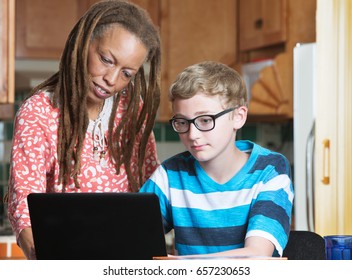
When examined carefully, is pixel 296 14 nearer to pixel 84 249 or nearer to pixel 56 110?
pixel 56 110

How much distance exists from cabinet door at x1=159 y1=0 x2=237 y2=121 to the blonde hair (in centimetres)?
236

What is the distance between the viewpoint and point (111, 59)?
1.54m

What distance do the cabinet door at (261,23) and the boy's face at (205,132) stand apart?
2.27 metres

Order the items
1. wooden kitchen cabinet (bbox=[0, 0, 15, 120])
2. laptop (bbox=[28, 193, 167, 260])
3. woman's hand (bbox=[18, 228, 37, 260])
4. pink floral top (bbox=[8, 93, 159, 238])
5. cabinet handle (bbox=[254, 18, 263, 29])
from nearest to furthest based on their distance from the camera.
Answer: laptop (bbox=[28, 193, 167, 260]) < woman's hand (bbox=[18, 228, 37, 260]) < pink floral top (bbox=[8, 93, 159, 238]) < wooden kitchen cabinet (bbox=[0, 0, 15, 120]) < cabinet handle (bbox=[254, 18, 263, 29])

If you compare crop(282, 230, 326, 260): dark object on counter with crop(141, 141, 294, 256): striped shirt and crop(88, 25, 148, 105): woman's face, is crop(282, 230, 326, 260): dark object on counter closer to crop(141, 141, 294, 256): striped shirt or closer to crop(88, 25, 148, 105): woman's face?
crop(141, 141, 294, 256): striped shirt

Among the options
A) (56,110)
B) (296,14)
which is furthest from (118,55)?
(296,14)

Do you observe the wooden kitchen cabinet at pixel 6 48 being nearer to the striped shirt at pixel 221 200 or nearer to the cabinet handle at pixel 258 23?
the striped shirt at pixel 221 200

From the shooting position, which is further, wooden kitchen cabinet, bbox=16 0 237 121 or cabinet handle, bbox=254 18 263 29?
cabinet handle, bbox=254 18 263 29

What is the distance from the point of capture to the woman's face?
60.7 inches

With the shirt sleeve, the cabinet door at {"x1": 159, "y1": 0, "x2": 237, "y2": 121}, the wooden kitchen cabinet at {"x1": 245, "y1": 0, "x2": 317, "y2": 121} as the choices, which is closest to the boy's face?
the shirt sleeve

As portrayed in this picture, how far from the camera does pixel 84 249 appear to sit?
45.7 inches

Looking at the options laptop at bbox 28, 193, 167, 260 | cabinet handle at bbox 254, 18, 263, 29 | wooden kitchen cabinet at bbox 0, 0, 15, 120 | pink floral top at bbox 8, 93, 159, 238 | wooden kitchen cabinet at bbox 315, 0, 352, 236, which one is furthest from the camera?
cabinet handle at bbox 254, 18, 263, 29

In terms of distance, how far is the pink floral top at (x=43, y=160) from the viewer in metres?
1.48

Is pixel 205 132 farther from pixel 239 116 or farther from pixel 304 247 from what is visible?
pixel 304 247
